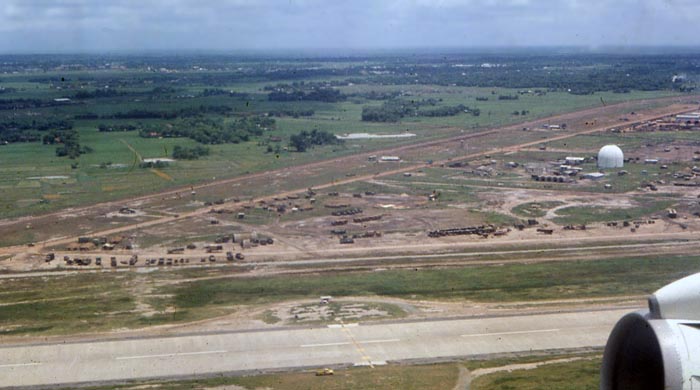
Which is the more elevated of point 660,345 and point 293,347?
point 660,345

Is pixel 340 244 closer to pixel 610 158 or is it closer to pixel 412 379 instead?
pixel 412 379

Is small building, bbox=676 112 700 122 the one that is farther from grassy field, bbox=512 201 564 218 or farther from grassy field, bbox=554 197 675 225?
grassy field, bbox=512 201 564 218

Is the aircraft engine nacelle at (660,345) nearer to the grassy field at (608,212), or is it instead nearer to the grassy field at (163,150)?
the grassy field at (608,212)

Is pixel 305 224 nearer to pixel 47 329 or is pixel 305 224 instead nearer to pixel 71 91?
pixel 47 329

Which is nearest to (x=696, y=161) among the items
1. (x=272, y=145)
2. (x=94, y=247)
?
(x=272, y=145)

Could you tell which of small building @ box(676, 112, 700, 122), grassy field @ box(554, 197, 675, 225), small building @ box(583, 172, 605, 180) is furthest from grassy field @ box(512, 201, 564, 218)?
small building @ box(676, 112, 700, 122)

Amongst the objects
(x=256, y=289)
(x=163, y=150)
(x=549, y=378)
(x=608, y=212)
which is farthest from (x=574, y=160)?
(x=549, y=378)

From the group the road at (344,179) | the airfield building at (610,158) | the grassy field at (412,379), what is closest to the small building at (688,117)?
the road at (344,179)
